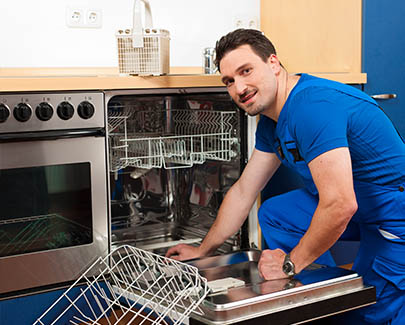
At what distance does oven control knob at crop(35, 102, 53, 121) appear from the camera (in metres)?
1.85

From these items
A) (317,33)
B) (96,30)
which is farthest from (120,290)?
(317,33)

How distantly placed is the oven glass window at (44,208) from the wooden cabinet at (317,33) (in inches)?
48.0

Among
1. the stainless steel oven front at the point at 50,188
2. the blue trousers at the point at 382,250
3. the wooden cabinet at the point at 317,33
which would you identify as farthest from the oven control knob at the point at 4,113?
the wooden cabinet at the point at 317,33

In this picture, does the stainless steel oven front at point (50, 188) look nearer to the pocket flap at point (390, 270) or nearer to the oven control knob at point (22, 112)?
the oven control knob at point (22, 112)

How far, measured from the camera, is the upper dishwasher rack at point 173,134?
230 centimetres

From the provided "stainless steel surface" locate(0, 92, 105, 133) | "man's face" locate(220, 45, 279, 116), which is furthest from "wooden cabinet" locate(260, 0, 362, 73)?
"stainless steel surface" locate(0, 92, 105, 133)

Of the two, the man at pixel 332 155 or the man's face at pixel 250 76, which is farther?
the man's face at pixel 250 76

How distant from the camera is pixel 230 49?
188 centimetres

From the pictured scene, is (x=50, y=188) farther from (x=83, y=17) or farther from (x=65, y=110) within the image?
(x=83, y=17)

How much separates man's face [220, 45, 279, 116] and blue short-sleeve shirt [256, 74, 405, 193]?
8 cm

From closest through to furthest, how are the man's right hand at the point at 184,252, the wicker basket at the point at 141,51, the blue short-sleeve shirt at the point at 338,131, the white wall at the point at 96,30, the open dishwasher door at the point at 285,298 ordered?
the open dishwasher door at the point at 285,298
the blue short-sleeve shirt at the point at 338,131
the wicker basket at the point at 141,51
the man's right hand at the point at 184,252
the white wall at the point at 96,30

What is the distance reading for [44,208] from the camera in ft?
6.35

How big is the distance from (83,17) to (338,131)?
135cm

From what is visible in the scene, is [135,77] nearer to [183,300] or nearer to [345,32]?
[183,300]
